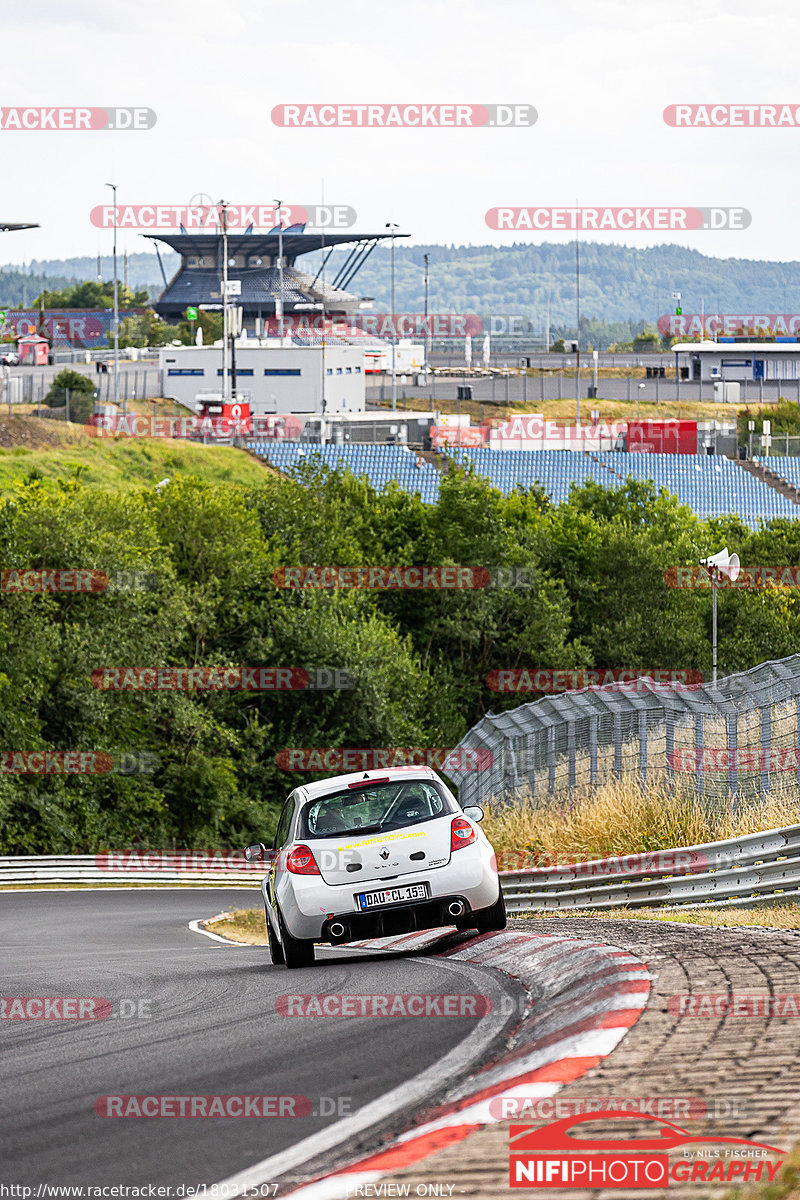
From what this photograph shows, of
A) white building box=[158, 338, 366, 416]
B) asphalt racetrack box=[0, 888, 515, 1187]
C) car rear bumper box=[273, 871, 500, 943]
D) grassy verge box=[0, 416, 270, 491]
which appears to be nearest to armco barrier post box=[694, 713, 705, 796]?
asphalt racetrack box=[0, 888, 515, 1187]

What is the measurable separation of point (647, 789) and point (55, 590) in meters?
24.6

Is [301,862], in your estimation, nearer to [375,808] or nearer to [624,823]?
[375,808]

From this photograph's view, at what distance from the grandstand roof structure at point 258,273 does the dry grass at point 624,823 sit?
147 m

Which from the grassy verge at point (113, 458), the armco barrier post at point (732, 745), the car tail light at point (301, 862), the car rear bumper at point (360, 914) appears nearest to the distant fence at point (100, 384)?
the grassy verge at point (113, 458)

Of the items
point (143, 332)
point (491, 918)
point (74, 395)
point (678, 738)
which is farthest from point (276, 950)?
point (143, 332)

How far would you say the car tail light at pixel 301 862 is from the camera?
10523mm

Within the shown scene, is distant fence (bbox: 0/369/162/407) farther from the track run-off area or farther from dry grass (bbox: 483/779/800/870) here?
the track run-off area

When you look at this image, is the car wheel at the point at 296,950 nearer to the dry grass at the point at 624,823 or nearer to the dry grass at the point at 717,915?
the dry grass at the point at 717,915

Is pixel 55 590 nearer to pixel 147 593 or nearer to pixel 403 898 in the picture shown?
pixel 147 593

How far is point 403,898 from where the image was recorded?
10406mm

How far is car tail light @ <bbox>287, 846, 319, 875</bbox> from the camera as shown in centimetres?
1052

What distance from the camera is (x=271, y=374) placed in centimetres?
10300

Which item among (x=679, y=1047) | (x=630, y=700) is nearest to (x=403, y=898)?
(x=679, y=1047)

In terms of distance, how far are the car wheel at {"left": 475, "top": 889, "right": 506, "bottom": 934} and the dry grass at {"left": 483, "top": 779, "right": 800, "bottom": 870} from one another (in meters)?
3.00
